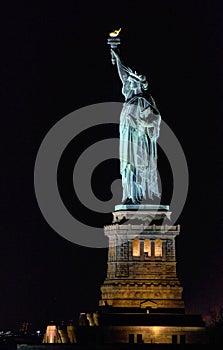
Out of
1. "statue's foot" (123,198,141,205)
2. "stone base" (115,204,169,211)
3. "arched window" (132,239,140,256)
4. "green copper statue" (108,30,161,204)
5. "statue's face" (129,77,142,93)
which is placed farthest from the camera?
"statue's face" (129,77,142,93)

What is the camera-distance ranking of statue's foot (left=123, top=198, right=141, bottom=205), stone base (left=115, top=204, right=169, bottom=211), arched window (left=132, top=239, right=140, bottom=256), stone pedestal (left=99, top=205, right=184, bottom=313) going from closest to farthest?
stone pedestal (left=99, top=205, right=184, bottom=313) < arched window (left=132, top=239, right=140, bottom=256) < stone base (left=115, top=204, right=169, bottom=211) < statue's foot (left=123, top=198, right=141, bottom=205)

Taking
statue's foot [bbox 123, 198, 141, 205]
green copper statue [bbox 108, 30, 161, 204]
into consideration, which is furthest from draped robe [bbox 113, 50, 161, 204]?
statue's foot [bbox 123, 198, 141, 205]

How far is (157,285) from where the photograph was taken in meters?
75.3

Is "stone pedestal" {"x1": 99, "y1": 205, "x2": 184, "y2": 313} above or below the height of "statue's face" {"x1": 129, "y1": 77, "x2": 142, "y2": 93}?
below

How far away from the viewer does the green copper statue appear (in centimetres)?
7938

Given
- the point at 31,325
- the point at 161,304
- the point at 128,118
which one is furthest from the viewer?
the point at 31,325

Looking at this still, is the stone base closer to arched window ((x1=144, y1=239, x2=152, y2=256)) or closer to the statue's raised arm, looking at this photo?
arched window ((x1=144, y1=239, x2=152, y2=256))

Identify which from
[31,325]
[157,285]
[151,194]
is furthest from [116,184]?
[31,325]

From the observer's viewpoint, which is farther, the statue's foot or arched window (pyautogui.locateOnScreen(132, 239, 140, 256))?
the statue's foot

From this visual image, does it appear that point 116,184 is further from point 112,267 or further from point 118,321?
Result: point 118,321

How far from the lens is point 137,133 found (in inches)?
3159

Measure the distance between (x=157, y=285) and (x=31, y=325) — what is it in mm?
47489

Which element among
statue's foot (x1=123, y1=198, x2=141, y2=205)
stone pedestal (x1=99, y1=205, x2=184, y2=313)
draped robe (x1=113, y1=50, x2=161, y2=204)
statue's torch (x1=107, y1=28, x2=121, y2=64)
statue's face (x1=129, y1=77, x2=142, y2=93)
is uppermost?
statue's torch (x1=107, y1=28, x2=121, y2=64)

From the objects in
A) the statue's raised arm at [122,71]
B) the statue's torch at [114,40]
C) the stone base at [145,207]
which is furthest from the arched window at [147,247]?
the statue's torch at [114,40]
